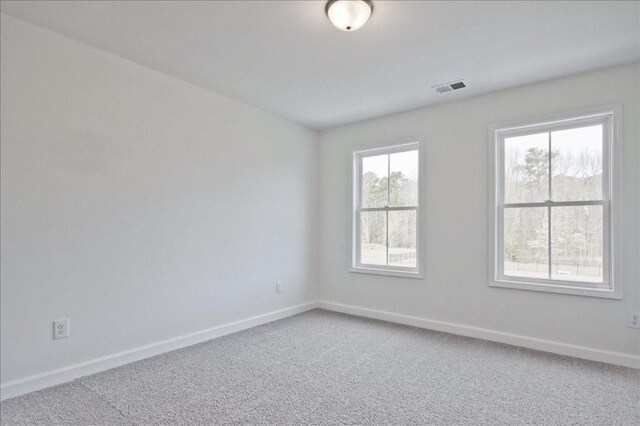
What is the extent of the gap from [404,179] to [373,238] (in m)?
0.83

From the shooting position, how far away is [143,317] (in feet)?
9.82

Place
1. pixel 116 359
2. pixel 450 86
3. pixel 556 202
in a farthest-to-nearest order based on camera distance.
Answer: pixel 450 86 → pixel 556 202 → pixel 116 359

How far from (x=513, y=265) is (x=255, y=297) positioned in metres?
2.69

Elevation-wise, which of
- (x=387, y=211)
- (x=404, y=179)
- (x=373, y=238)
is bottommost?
(x=373, y=238)

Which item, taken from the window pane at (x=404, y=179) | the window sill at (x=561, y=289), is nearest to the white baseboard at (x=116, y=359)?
the window pane at (x=404, y=179)

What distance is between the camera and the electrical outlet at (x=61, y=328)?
2492 mm

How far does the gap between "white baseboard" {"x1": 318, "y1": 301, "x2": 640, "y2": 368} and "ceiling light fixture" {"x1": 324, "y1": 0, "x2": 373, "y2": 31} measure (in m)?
3.01

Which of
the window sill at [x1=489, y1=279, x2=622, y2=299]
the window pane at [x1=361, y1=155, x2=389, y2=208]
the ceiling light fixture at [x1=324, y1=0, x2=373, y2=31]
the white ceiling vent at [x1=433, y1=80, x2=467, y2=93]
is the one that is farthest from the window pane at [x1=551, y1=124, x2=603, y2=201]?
the ceiling light fixture at [x1=324, y1=0, x2=373, y2=31]

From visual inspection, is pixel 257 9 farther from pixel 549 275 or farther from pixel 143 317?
pixel 549 275

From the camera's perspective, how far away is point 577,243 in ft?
10.4

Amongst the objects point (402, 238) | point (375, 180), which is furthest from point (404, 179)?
point (402, 238)

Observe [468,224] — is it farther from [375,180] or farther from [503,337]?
[375,180]

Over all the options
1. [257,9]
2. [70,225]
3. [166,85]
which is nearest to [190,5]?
[257,9]

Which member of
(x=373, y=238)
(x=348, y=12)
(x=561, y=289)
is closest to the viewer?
(x=348, y=12)
